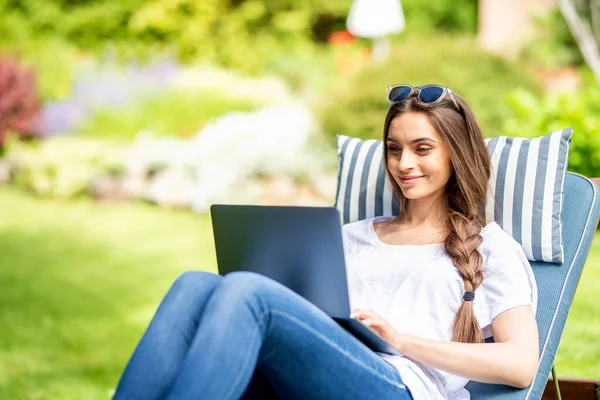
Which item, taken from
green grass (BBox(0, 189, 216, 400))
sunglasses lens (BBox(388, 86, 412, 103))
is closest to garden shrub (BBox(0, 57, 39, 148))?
green grass (BBox(0, 189, 216, 400))

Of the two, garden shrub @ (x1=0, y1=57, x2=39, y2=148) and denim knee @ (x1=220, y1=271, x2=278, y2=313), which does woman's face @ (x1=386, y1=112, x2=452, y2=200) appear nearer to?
denim knee @ (x1=220, y1=271, x2=278, y2=313)

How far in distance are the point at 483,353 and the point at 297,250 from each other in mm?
491

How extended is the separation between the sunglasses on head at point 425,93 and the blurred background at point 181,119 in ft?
6.15

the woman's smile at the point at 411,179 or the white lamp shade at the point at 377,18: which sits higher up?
the white lamp shade at the point at 377,18

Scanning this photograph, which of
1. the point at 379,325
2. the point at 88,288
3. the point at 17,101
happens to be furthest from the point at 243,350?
the point at 17,101

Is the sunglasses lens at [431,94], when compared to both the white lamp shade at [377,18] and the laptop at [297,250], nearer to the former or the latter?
the laptop at [297,250]

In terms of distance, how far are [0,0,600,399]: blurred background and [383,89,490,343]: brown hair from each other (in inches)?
64.7

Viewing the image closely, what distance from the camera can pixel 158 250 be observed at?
21.4 ft

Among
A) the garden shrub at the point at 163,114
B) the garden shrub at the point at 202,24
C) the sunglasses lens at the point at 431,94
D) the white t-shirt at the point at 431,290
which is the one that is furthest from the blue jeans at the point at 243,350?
the garden shrub at the point at 202,24

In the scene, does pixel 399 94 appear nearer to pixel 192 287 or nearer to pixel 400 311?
pixel 400 311

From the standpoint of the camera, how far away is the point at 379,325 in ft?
6.93

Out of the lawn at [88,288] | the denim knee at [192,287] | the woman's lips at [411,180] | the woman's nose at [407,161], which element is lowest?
the lawn at [88,288]

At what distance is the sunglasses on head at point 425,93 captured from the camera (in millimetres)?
2358

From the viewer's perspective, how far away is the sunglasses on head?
236cm
